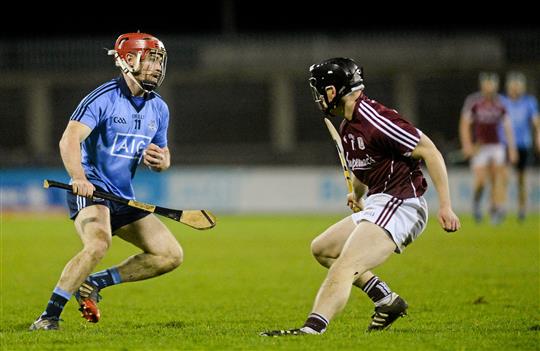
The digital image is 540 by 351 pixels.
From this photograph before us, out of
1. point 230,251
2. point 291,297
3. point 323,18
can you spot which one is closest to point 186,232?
point 230,251

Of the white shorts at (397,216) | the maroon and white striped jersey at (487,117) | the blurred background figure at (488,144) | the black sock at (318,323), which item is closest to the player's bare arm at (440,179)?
the white shorts at (397,216)

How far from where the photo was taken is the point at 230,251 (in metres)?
14.6

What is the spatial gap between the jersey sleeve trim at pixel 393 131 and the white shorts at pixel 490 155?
39.0 ft

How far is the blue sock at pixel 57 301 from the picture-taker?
6973 mm

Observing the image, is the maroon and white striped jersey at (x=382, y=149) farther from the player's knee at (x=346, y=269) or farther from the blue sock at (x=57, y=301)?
the blue sock at (x=57, y=301)

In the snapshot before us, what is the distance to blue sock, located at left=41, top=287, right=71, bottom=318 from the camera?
6.97 meters

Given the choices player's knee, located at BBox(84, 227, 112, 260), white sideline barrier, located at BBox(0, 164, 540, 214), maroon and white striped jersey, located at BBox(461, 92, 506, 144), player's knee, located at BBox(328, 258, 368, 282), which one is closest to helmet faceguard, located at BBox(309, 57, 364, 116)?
player's knee, located at BBox(328, 258, 368, 282)

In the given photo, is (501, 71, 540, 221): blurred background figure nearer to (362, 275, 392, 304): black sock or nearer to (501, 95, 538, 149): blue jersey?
(501, 95, 538, 149): blue jersey

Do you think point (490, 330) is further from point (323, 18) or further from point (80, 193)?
point (323, 18)

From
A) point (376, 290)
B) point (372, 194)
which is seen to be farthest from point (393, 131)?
point (376, 290)

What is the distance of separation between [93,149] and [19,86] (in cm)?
2348

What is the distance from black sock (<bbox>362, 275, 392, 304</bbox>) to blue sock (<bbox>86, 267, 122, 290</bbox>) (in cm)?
191

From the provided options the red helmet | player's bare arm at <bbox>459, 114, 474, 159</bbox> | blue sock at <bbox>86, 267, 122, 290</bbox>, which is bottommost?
player's bare arm at <bbox>459, 114, 474, 159</bbox>

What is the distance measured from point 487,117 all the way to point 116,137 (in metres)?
11.7
